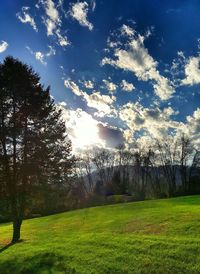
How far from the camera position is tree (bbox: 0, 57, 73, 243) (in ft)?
83.0

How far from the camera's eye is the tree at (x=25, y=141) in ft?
83.0

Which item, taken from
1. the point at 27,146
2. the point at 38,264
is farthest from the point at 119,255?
the point at 27,146

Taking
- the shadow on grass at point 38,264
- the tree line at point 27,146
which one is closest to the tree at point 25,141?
the tree line at point 27,146

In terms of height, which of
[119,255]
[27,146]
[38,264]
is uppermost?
[27,146]

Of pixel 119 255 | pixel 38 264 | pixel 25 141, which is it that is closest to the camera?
pixel 119 255

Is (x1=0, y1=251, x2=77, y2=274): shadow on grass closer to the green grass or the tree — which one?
the green grass

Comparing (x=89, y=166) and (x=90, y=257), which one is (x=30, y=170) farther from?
(x=89, y=166)

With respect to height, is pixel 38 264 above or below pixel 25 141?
below

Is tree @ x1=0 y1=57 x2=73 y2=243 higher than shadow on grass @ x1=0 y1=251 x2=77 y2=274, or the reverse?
tree @ x1=0 y1=57 x2=73 y2=243

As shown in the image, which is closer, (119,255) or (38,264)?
(119,255)

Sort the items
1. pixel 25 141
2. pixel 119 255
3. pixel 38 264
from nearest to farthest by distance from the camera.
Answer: pixel 119 255 → pixel 38 264 → pixel 25 141

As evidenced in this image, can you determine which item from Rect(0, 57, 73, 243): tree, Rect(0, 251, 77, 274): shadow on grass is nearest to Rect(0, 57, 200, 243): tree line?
Rect(0, 57, 73, 243): tree

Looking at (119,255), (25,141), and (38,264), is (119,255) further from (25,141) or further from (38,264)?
(25,141)

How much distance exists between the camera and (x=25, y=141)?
83.0ft
